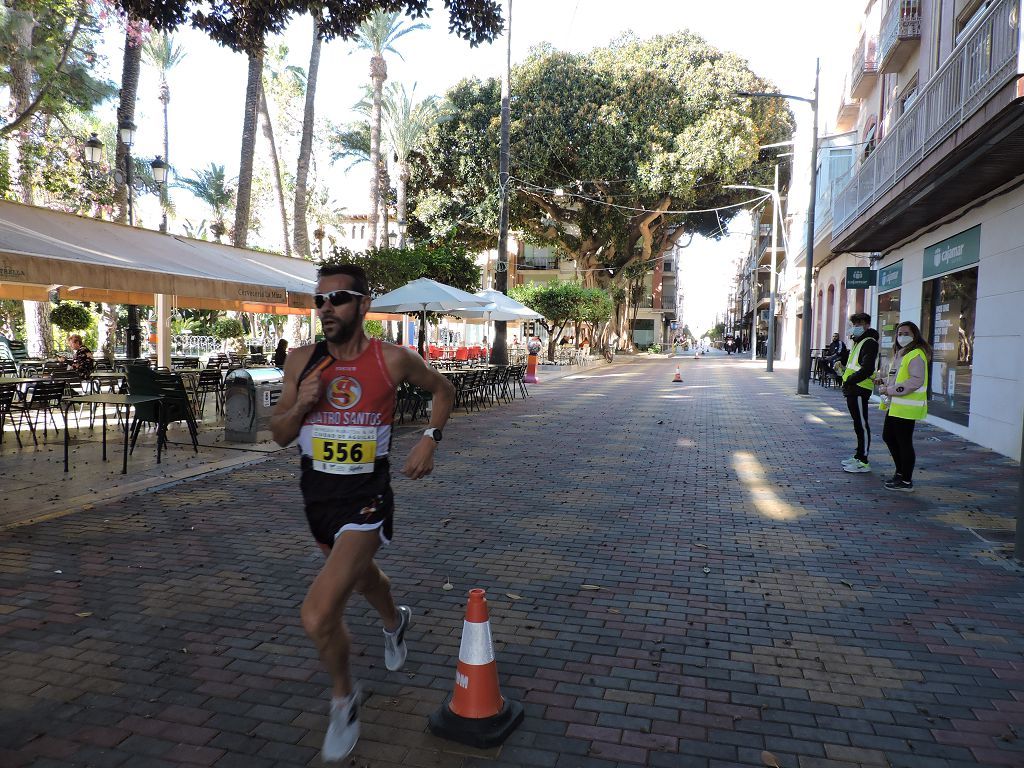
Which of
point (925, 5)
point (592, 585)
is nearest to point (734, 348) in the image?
point (925, 5)

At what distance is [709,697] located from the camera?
321cm

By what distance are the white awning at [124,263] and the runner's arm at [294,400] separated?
641 cm

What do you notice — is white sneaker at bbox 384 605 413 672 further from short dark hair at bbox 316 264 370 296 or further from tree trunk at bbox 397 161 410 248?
tree trunk at bbox 397 161 410 248

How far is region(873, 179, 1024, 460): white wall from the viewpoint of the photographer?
9609 millimetres

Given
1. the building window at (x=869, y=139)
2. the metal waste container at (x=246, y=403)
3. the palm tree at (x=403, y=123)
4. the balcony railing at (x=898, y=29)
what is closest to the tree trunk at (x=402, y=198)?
the palm tree at (x=403, y=123)

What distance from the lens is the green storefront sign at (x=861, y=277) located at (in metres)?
18.0

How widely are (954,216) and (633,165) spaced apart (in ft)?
70.8

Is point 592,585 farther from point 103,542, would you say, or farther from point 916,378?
point 916,378

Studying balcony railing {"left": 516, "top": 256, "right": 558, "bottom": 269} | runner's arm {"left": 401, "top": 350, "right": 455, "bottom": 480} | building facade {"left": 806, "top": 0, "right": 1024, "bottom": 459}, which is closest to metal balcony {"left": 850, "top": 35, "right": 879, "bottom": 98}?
building facade {"left": 806, "top": 0, "right": 1024, "bottom": 459}

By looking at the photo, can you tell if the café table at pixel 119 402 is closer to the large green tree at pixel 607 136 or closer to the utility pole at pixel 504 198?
the utility pole at pixel 504 198

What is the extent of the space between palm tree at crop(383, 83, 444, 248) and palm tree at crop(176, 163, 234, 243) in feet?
51.5

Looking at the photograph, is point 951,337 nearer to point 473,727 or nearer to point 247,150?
point 473,727

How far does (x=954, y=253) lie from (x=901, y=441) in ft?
22.1

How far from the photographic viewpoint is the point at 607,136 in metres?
32.1
